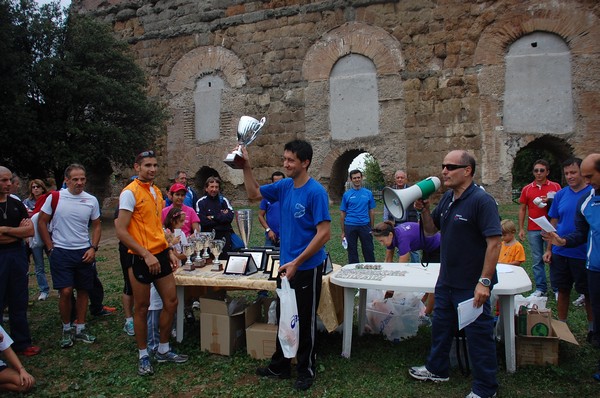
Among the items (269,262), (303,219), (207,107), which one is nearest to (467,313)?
(303,219)

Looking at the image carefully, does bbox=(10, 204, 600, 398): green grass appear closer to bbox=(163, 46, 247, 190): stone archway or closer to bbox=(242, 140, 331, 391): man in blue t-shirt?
bbox=(242, 140, 331, 391): man in blue t-shirt

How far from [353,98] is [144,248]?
11808mm

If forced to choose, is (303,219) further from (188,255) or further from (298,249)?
(188,255)

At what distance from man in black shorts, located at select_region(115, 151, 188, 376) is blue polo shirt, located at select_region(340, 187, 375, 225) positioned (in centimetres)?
388

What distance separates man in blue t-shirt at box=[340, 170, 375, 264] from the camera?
7.49 m

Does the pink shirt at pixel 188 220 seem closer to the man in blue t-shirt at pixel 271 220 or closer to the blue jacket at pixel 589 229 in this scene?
the man in blue t-shirt at pixel 271 220

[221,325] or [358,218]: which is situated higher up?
[358,218]

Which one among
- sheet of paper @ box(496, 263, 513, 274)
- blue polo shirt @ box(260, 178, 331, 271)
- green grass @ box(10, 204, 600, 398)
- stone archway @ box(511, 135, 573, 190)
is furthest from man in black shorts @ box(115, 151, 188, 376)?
stone archway @ box(511, 135, 573, 190)

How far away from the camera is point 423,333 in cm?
488

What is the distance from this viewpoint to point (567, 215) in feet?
16.4

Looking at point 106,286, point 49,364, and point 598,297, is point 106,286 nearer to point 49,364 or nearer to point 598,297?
point 49,364

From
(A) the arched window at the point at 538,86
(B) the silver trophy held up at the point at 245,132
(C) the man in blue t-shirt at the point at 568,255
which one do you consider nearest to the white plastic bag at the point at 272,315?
(B) the silver trophy held up at the point at 245,132

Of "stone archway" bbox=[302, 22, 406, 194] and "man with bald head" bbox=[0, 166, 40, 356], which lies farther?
"stone archway" bbox=[302, 22, 406, 194]

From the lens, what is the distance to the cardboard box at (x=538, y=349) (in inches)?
156
